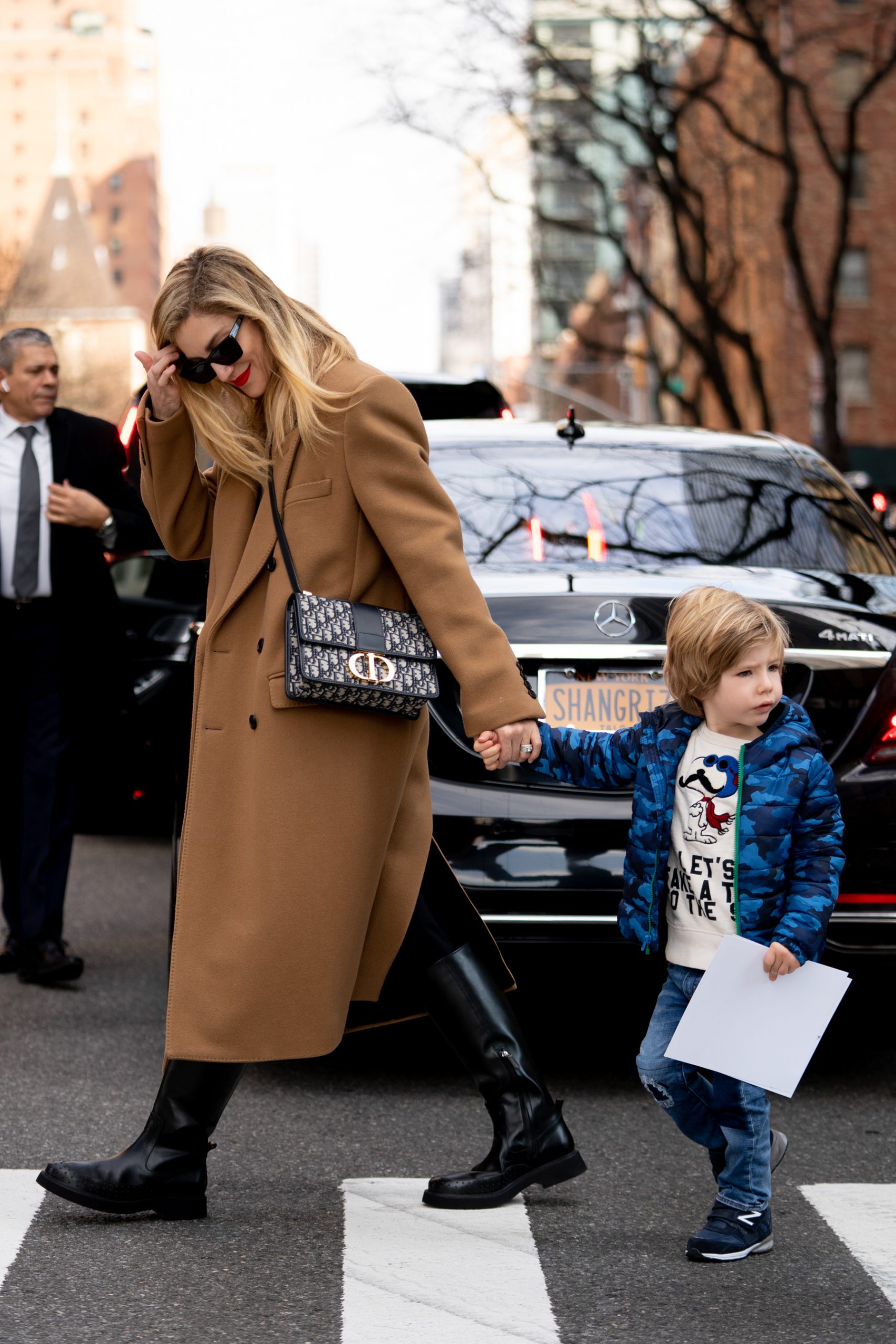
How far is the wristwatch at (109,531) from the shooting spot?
584cm

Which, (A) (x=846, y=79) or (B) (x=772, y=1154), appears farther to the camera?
(A) (x=846, y=79)

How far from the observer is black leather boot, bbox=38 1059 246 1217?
3.55 m

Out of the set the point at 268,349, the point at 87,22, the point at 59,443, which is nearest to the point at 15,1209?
the point at 268,349

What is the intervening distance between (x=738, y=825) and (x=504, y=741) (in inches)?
18.2

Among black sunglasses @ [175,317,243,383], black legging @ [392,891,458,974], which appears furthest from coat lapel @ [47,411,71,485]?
black legging @ [392,891,458,974]

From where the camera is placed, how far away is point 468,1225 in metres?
3.64

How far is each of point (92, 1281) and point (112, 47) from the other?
168 metres

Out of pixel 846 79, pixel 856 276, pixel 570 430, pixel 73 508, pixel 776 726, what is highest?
pixel 846 79

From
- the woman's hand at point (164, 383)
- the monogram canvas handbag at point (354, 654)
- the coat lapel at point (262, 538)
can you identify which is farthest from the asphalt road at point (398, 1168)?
the woman's hand at point (164, 383)

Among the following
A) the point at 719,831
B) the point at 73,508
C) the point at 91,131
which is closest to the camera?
the point at 719,831

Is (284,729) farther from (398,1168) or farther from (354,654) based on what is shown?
(398,1168)

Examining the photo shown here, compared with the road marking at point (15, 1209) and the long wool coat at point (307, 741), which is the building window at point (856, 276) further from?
the road marking at point (15, 1209)

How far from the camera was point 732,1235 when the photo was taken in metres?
3.48

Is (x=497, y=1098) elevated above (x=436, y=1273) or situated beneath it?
elevated above
